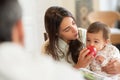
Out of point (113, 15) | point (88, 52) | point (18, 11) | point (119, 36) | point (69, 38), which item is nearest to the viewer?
point (18, 11)

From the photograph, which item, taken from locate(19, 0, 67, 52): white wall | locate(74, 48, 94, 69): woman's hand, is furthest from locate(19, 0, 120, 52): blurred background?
locate(74, 48, 94, 69): woman's hand

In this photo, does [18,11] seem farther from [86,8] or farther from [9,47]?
[86,8]

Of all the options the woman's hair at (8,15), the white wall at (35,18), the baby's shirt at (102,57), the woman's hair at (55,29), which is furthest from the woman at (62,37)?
the white wall at (35,18)

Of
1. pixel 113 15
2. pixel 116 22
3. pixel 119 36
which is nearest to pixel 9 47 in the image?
pixel 119 36

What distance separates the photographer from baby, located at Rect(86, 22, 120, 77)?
1.49 m

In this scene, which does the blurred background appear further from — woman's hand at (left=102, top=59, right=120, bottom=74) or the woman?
woman's hand at (left=102, top=59, right=120, bottom=74)

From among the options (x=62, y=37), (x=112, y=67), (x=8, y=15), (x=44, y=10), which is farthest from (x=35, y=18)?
(x=8, y=15)

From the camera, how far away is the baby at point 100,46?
4.90 ft

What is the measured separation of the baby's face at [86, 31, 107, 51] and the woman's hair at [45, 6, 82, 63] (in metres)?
0.09

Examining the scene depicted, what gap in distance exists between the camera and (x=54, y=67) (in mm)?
701

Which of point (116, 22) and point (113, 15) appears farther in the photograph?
point (116, 22)

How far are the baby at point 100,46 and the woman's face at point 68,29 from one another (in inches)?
3.8

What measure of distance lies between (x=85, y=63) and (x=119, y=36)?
64.1 inches

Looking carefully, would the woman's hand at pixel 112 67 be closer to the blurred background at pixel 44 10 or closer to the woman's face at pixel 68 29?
the woman's face at pixel 68 29
